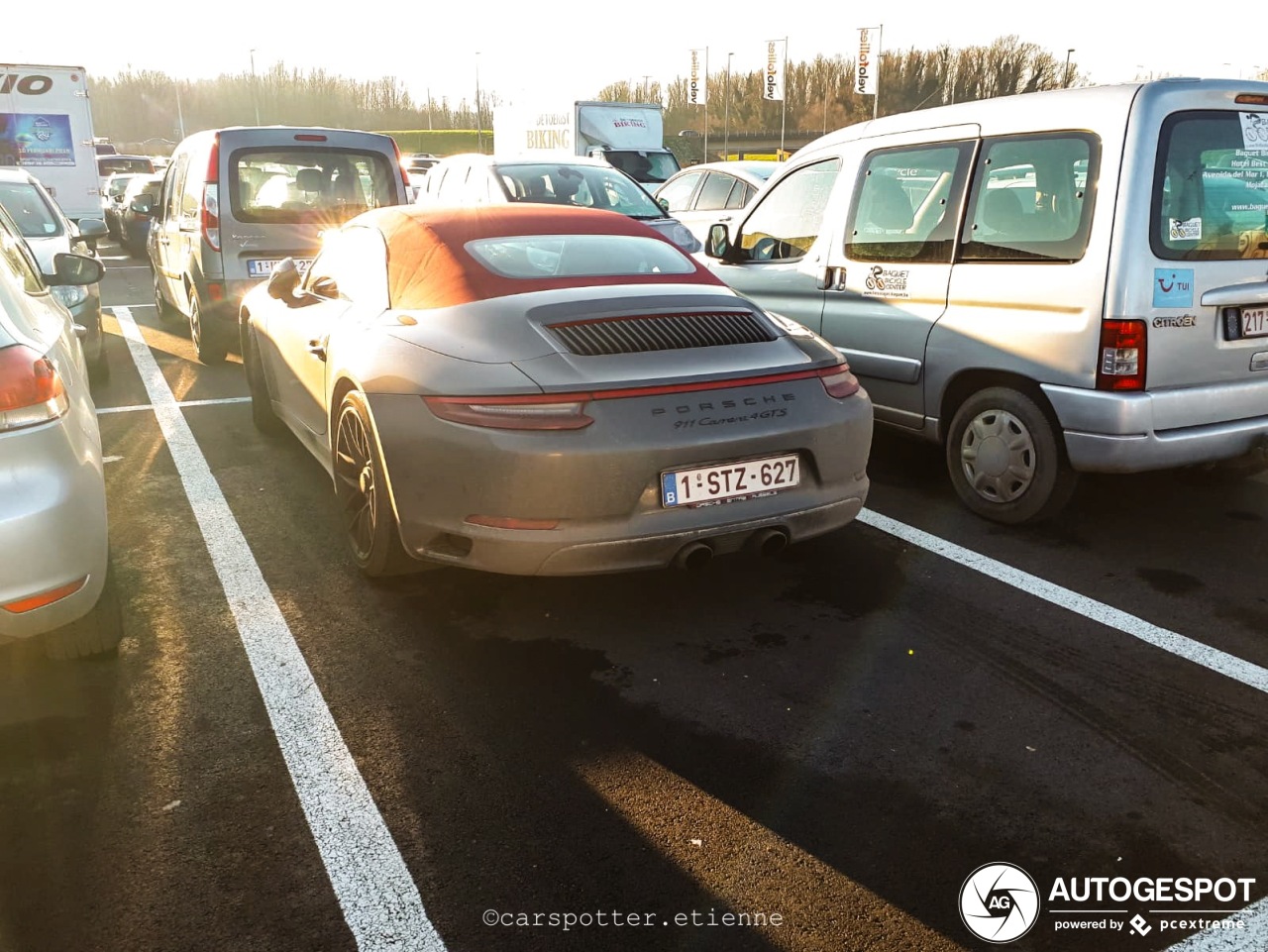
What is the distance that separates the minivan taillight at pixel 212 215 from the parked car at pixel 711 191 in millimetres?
5132

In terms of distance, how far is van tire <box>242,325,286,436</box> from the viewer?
6375 mm

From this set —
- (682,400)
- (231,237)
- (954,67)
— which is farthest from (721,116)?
(682,400)

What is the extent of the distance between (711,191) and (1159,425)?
8870 millimetres

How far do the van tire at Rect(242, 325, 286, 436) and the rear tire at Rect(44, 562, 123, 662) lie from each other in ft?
9.38

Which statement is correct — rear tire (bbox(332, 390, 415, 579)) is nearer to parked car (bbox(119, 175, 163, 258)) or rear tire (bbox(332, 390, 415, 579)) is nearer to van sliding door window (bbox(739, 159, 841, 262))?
van sliding door window (bbox(739, 159, 841, 262))

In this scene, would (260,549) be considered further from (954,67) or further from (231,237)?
(954,67)

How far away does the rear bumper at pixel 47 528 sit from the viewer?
9.46 feet

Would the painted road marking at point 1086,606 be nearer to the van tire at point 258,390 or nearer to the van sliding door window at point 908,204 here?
the van sliding door window at point 908,204

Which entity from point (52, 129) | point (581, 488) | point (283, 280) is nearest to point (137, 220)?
point (52, 129)

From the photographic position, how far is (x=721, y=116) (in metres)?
77.4

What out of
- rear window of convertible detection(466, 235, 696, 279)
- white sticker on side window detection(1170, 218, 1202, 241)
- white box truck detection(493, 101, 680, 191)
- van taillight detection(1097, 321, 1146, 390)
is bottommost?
van taillight detection(1097, 321, 1146, 390)

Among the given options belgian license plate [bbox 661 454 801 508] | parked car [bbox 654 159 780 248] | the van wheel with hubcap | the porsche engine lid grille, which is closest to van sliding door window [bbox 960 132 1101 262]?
the porsche engine lid grille

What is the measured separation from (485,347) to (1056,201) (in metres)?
2.61

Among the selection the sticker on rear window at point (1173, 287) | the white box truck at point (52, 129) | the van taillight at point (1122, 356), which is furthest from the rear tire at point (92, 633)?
the white box truck at point (52, 129)
